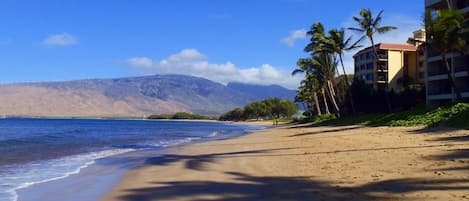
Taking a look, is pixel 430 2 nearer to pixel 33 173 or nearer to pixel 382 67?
pixel 382 67

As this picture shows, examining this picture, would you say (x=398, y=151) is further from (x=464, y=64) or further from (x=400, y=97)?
(x=400, y=97)

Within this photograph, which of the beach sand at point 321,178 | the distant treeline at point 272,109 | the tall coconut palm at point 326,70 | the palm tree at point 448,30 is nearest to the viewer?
the beach sand at point 321,178

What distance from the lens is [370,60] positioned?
3915 inches

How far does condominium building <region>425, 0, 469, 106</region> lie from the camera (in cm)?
4941

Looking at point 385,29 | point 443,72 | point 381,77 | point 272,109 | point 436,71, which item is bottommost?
point 272,109

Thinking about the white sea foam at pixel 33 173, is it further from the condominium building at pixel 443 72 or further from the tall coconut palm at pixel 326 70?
the tall coconut palm at pixel 326 70

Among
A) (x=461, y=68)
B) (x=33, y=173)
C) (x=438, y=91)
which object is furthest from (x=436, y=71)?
(x=33, y=173)

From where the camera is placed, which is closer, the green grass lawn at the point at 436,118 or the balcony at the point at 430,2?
the green grass lawn at the point at 436,118

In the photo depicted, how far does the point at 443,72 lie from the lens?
176 feet

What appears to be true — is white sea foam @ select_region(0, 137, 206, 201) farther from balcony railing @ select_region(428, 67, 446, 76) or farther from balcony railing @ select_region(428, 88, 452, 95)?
balcony railing @ select_region(428, 67, 446, 76)

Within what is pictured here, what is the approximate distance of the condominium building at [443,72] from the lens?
49406 millimetres

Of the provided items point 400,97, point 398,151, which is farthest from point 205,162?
point 400,97

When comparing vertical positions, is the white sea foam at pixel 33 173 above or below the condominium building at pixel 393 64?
below

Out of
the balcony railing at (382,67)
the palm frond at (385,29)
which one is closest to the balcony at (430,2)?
the palm frond at (385,29)
